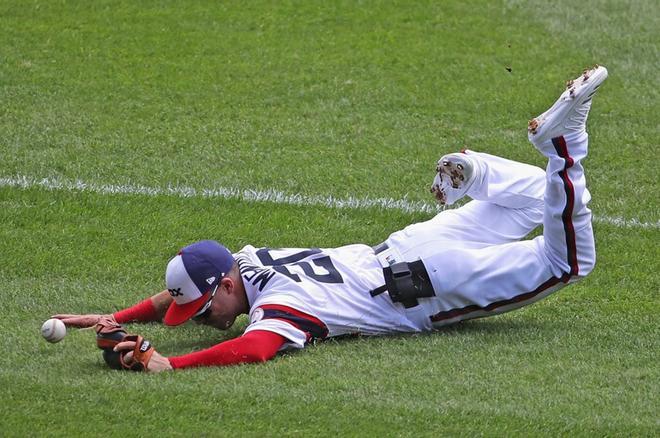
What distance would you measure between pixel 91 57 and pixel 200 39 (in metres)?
1.05

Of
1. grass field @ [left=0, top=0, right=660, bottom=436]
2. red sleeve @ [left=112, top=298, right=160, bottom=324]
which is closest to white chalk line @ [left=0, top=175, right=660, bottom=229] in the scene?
grass field @ [left=0, top=0, right=660, bottom=436]

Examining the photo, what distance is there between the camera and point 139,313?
6484 mm

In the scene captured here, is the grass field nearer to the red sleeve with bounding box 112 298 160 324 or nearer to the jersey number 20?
the red sleeve with bounding box 112 298 160 324

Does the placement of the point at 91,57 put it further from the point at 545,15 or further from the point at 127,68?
the point at 545,15

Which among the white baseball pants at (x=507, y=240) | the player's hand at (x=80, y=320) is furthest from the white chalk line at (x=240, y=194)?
the player's hand at (x=80, y=320)

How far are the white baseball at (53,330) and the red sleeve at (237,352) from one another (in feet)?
1.85

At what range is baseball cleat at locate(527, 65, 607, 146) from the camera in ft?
19.3

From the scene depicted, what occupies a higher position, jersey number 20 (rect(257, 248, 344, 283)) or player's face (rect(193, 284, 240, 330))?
jersey number 20 (rect(257, 248, 344, 283))

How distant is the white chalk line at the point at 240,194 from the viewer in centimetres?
859

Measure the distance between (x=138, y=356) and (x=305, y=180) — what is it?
3572 millimetres

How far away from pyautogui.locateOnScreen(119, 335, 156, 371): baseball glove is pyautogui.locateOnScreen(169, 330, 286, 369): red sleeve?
4.8 inches

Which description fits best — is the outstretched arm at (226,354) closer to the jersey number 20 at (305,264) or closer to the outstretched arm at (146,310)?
the jersey number 20 at (305,264)

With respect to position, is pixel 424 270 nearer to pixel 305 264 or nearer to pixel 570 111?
pixel 305 264

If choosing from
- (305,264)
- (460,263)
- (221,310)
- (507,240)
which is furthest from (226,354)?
(507,240)
